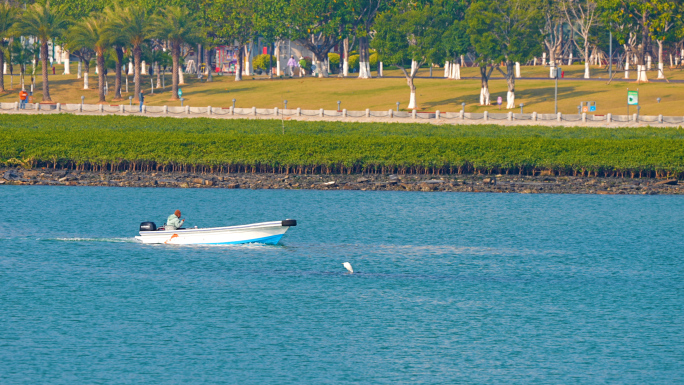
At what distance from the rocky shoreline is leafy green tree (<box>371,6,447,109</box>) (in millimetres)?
45140

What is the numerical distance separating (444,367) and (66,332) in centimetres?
1429

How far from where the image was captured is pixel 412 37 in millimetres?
127062

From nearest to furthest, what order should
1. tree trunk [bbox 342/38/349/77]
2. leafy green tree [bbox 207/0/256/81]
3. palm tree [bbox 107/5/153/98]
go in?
palm tree [bbox 107/5/153/98], leafy green tree [bbox 207/0/256/81], tree trunk [bbox 342/38/349/77]

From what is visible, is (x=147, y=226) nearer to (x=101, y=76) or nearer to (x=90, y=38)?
(x=101, y=76)

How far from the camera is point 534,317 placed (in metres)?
38.0

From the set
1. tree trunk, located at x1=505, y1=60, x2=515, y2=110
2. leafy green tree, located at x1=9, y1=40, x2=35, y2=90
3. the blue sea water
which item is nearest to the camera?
the blue sea water

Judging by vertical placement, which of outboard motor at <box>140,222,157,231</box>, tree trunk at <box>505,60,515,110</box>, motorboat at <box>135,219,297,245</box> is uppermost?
tree trunk at <box>505,60,515,110</box>

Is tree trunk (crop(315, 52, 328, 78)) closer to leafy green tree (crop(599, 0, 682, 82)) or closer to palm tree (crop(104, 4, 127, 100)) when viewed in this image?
palm tree (crop(104, 4, 127, 100))

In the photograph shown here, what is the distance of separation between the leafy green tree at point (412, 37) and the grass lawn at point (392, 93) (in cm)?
601

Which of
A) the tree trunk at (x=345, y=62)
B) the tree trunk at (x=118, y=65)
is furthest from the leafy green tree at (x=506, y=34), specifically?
the tree trunk at (x=118, y=65)

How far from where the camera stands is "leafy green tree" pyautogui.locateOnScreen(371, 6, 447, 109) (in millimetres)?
124188

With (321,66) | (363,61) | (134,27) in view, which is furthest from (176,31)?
(363,61)

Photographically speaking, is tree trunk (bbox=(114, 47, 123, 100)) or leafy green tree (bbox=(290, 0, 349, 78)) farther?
leafy green tree (bbox=(290, 0, 349, 78))

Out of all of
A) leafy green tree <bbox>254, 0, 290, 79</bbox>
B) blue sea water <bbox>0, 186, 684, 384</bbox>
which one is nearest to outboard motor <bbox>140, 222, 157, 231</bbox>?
blue sea water <bbox>0, 186, 684, 384</bbox>
